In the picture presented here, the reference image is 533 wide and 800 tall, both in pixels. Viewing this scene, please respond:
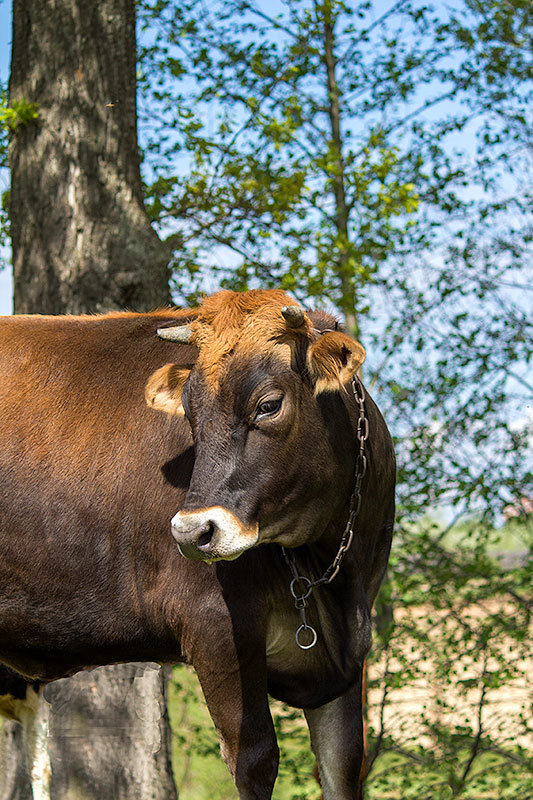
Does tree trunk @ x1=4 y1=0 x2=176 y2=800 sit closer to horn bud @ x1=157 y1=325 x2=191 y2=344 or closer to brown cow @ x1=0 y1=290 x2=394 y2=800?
brown cow @ x1=0 y1=290 x2=394 y2=800

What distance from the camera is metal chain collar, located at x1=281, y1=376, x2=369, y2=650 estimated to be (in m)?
3.60

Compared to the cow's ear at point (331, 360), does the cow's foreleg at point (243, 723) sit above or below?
below

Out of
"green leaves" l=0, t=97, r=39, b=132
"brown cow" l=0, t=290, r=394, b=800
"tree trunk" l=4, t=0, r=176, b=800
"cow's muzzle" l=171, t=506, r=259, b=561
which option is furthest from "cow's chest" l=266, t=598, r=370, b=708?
"green leaves" l=0, t=97, r=39, b=132

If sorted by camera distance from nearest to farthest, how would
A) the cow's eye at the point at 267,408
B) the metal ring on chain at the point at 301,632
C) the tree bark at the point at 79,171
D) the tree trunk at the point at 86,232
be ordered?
the cow's eye at the point at 267,408, the metal ring on chain at the point at 301,632, the tree trunk at the point at 86,232, the tree bark at the point at 79,171

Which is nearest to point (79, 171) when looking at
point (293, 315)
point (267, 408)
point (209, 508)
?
point (293, 315)

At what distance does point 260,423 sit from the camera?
3219 millimetres

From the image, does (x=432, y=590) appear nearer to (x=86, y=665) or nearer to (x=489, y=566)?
(x=489, y=566)

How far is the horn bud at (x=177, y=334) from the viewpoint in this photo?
353cm

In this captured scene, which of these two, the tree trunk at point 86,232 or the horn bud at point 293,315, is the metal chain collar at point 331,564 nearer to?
the horn bud at point 293,315

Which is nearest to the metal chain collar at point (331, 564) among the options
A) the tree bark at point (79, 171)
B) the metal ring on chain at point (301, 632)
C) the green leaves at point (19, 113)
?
the metal ring on chain at point (301, 632)

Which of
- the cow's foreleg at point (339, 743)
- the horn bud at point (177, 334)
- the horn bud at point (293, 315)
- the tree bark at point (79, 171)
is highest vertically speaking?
the tree bark at point (79, 171)

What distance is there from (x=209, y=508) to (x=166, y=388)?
775mm

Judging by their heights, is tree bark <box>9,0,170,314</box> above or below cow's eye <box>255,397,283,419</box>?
above

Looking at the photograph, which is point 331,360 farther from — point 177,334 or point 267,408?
point 177,334
